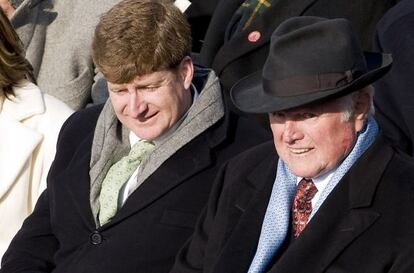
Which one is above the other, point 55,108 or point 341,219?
point 341,219

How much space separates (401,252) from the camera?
2695mm

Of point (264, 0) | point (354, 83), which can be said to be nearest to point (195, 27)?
point (264, 0)

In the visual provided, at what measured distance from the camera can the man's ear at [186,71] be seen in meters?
3.41

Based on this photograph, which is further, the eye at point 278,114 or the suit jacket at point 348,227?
the eye at point 278,114

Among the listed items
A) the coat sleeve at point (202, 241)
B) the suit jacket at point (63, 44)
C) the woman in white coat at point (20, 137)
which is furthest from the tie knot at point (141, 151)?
the suit jacket at point (63, 44)

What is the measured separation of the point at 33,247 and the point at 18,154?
412 mm

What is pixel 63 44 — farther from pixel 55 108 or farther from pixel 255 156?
pixel 255 156

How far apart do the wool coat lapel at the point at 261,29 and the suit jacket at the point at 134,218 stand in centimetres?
59

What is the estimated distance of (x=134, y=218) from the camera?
3.44 meters

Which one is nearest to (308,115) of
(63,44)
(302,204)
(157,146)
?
(302,204)

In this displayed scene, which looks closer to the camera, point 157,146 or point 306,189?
point 306,189

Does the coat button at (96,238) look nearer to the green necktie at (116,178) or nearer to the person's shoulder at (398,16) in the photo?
the green necktie at (116,178)

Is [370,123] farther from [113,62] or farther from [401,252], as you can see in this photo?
[113,62]

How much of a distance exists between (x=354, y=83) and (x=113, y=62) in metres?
0.91
